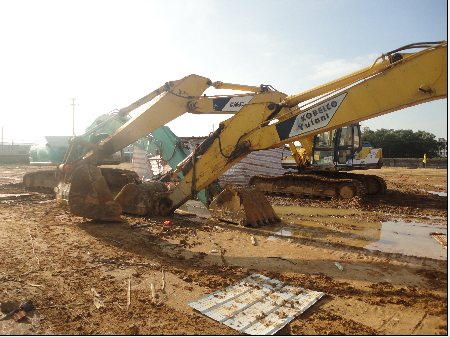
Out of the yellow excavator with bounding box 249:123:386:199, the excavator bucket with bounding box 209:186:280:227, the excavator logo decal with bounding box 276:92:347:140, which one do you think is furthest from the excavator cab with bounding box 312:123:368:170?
the excavator logo decal with bounding box 276:92:347:140

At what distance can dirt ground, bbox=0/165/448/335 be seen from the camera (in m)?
2.85

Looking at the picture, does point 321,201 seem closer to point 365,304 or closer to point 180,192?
point 180,192

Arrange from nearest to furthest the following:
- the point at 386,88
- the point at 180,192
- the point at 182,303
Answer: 1. the point at 182,303
2. the point at 386,88
3. the point at 180,192

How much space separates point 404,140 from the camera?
139 feet

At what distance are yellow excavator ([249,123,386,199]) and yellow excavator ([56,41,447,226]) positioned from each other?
13.8 ft

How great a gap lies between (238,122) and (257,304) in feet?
12.7

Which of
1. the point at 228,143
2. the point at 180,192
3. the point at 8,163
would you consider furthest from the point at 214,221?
the point at 8,163

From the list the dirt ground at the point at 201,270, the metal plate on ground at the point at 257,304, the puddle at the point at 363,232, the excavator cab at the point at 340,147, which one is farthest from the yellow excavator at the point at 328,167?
the metal plate on ground at the point at 257,304

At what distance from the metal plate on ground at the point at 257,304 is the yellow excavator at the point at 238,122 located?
9.55 ft

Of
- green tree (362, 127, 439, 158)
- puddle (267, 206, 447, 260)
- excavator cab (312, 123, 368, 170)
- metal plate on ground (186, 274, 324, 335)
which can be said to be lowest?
puddle (267, 206, 447, 260)

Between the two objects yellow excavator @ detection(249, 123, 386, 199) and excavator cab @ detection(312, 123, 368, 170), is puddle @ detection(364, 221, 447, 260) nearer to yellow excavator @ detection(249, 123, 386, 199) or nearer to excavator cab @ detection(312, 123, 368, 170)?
yellow excavator @ detection(249, 123, 386, 199)

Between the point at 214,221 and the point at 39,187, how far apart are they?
9563mm

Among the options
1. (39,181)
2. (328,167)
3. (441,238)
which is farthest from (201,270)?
(39,181)

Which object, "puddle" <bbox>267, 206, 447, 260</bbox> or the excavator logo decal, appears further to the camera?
"puddle" <bbox>267, 206, 447, 260</bbox>
